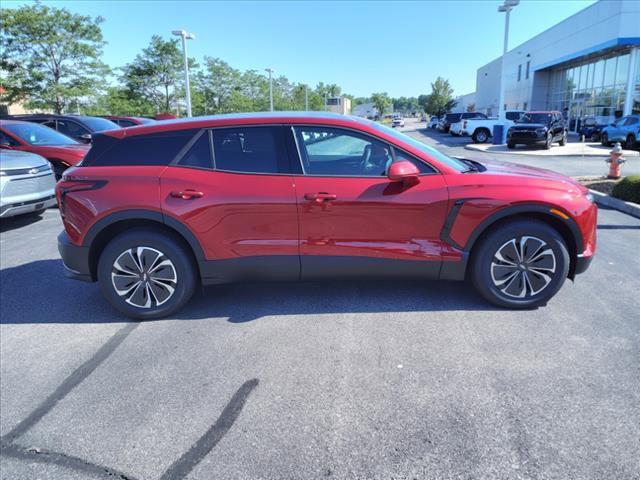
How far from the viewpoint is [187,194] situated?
3680 mm

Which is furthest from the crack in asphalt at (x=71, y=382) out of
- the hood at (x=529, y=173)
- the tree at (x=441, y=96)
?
the tree at (x=441, y=96)

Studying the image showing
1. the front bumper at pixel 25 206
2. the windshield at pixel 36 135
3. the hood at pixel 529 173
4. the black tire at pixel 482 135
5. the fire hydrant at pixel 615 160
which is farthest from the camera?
the black tire at pixel 482 135

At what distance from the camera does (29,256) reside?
5.82 metres

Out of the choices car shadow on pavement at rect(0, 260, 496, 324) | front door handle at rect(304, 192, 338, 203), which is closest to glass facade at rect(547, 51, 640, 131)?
car shadow on pavement at rect(0, 260, 496, 324)

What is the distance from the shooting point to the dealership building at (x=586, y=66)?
2502cm

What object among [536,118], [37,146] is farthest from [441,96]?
[37,146]

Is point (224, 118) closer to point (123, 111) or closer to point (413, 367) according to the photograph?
point (413, 367)

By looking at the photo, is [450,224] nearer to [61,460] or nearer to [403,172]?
[403,172]

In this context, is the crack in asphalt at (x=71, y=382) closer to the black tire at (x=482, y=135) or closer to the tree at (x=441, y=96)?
the black tire at (x=482, y=135)

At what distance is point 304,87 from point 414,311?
159 feet

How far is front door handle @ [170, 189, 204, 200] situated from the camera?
145 inches

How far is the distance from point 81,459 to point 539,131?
855 inches

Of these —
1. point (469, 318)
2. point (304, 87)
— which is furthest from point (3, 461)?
point (304, 87)

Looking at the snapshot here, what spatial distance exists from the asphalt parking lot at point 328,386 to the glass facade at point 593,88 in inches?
1106
